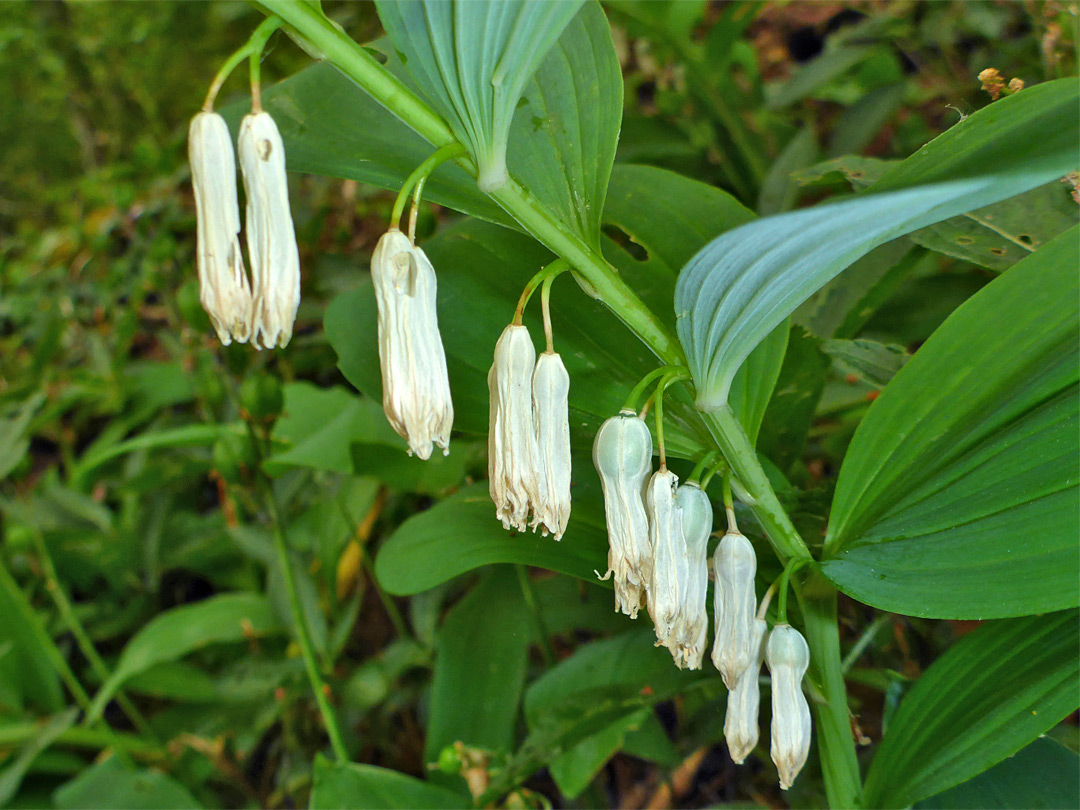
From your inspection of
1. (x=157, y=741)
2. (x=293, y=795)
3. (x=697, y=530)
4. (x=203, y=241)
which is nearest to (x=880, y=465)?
(x=697, y=530)

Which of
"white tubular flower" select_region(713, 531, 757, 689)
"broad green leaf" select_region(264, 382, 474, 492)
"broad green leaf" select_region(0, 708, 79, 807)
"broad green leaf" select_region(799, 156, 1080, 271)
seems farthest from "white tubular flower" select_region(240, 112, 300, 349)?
"broad green leaf" select_region(0, 708, 79, 807)

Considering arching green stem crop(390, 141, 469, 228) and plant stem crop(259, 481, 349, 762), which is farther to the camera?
plant stem crop(259, 481, 349, 762)

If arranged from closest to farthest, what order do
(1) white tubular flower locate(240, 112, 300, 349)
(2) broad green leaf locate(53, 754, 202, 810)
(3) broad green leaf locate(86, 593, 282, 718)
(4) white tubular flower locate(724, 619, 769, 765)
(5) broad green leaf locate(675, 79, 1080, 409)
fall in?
(5) broad green leaf locate(675, 79, 1080, 409)
(1) white tubular flower locate(240, 112, 300, 349)
(4) white tubular flower locate(724, 619, 769, 765)
(2) broad green leaf locate(53, 754, 202, 810)
(3) broad green leaf locate(86, 593, 282, 718)

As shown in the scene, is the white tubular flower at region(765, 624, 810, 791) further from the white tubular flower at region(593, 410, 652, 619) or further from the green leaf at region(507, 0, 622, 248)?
the green leaf at region(507, 0, 622, 248)

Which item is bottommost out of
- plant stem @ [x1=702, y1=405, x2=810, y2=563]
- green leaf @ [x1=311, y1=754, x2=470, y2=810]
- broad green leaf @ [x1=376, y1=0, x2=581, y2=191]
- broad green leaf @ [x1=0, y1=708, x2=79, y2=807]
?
broad green leaf @ [x1=0, y1=708, x2=79, y2=807]

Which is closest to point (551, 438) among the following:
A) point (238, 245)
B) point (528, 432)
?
point (528, 432)

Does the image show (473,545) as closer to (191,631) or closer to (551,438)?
(551,438)

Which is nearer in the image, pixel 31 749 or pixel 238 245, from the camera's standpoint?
pixel 238 245

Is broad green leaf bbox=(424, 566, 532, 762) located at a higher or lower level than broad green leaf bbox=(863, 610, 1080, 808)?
lower
